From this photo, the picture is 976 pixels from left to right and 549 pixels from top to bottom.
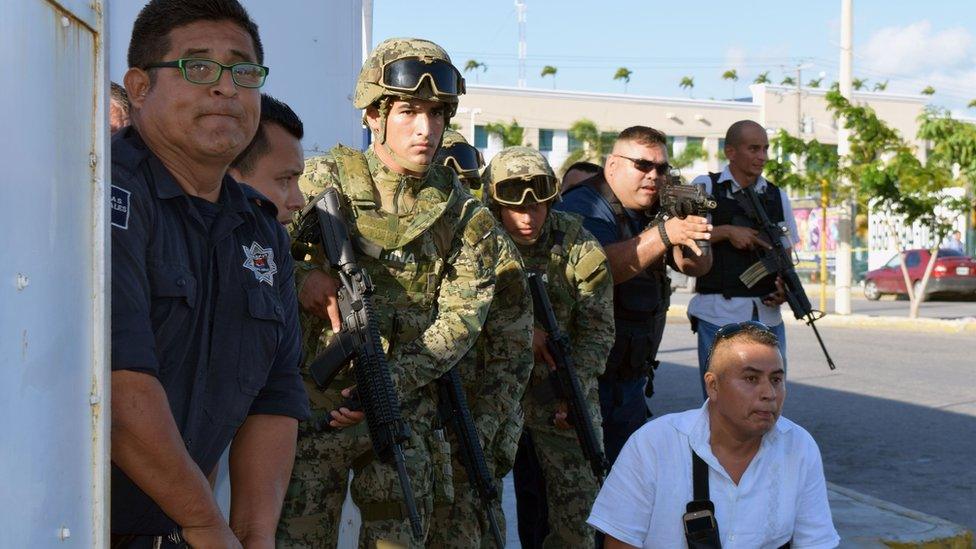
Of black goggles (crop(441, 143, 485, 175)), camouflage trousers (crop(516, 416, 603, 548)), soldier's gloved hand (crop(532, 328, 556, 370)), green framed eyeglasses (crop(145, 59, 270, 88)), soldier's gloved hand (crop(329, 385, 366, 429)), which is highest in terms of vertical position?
black goggles (crop(441, 143, 485, 175))

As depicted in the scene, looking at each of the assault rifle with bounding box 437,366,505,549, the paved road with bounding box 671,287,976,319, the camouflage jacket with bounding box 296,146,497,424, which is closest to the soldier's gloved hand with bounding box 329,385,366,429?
the camouflage jacket with bounding box 296,146,497,424

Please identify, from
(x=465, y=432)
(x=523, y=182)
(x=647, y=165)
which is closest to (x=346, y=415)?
(x=465, y=432)

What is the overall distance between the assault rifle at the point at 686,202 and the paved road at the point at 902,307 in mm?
17680

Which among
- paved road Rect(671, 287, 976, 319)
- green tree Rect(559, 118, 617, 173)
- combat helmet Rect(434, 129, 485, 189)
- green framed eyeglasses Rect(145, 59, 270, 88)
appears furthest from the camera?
green tree Rect(559, 118, 617, 173)

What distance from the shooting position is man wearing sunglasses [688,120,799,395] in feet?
18.6

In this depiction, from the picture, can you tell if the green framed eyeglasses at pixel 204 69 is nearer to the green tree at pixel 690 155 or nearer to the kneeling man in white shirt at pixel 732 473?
the kneeling man in white shirt at pixel 732 473

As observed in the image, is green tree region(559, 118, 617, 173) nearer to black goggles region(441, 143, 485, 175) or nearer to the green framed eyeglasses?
black goggles region(441, 143, 485, 175)

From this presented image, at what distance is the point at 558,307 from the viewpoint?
16.0ft

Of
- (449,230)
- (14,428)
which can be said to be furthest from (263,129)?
(14,428)

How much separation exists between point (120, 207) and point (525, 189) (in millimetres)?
2969

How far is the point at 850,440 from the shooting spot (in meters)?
8.51

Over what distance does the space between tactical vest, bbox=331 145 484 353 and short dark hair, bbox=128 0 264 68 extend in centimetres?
148

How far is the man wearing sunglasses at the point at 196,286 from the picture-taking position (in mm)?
1786

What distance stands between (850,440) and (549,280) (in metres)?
4.49
